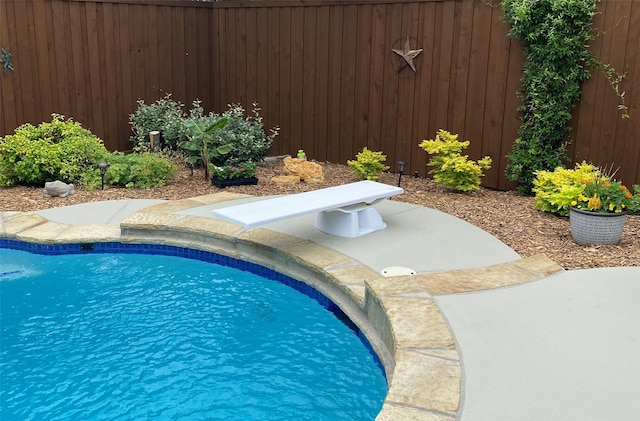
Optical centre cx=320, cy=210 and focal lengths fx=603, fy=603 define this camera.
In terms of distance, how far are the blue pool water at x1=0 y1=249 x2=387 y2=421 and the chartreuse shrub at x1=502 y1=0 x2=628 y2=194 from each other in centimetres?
328

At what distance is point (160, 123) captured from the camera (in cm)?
848

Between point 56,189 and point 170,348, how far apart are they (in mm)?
3495

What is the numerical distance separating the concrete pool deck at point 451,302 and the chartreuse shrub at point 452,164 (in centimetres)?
70

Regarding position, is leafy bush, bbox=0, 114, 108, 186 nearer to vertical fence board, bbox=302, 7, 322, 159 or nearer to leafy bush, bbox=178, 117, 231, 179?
leafy bush, bbox=178, 117, 231, 179

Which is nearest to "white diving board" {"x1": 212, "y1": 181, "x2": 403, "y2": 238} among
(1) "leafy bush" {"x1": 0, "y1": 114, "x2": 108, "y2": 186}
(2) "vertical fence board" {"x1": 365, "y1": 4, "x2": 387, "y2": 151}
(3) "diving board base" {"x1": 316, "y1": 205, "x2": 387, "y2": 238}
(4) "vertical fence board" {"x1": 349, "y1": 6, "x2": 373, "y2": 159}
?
(3) "diving board base" {"x1": 316, "y1": 205, "x2": 387, "y2": 238}

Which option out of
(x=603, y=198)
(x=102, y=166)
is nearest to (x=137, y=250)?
(x=102, y=166)

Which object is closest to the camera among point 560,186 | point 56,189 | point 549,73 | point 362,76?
point 560,186

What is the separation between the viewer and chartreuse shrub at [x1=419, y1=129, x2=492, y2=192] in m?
6.50

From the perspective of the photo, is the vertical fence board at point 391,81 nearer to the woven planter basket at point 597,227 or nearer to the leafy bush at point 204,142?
the leafy bush at point 204,142

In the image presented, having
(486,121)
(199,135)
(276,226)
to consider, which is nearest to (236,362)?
(276,226)

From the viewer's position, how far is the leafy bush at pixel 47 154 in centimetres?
696

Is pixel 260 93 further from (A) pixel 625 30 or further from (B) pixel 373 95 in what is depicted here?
(A) pixel 625 30

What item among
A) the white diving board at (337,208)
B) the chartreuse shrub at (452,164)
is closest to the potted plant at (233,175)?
the white diving board at (337,208)

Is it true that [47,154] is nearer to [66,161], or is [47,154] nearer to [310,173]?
[66,161]
